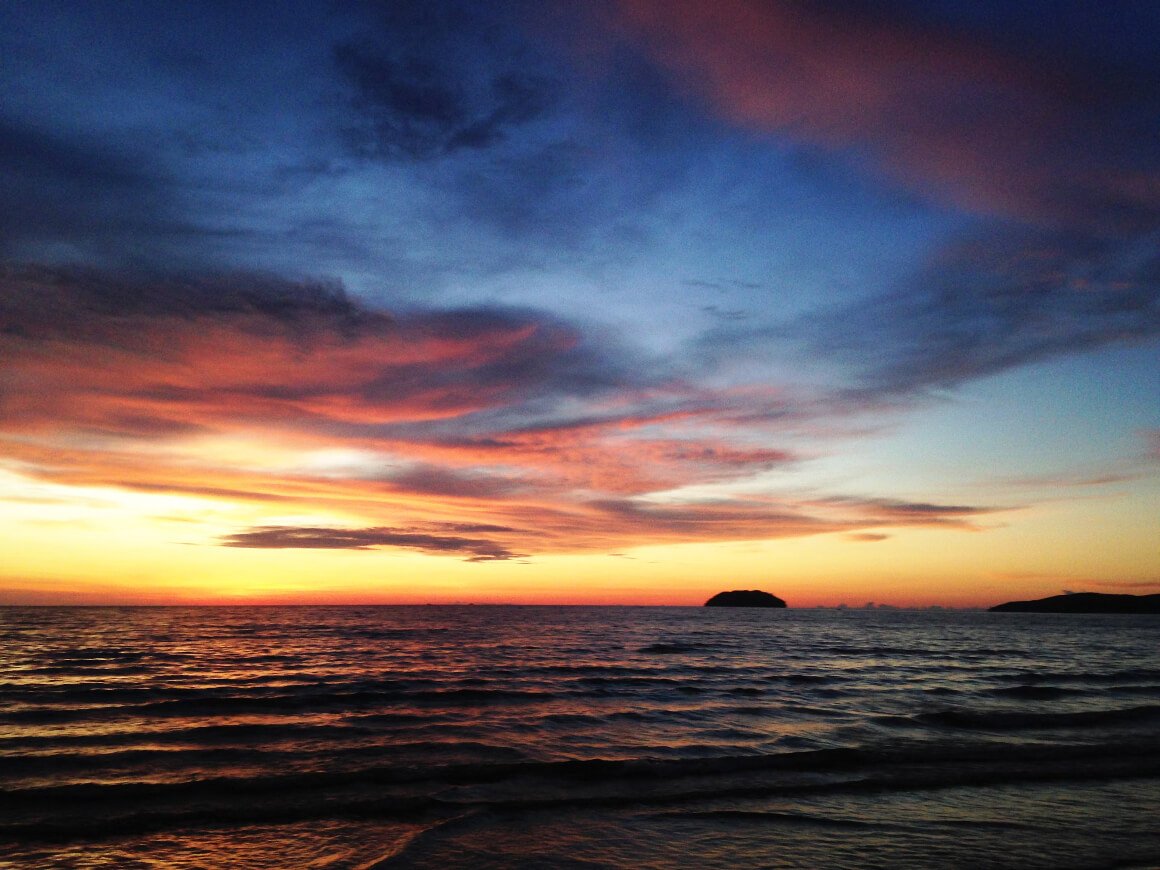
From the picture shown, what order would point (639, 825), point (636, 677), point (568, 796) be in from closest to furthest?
point (639, 825), point (568, 796), point (636, 677)

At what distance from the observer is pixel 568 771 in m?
16.9

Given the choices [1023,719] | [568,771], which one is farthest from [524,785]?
[1023,719]

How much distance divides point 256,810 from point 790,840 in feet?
36.8

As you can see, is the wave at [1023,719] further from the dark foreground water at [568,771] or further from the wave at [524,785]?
the wave at [524,785]

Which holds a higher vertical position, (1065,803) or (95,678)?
(1065,803)

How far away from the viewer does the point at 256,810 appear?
45.3 feet

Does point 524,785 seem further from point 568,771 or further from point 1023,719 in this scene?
point 1023,719

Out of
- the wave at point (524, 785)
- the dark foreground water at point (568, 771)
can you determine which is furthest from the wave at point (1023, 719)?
the wave at point (524, 785)

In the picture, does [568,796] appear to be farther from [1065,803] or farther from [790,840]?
[1065,803]

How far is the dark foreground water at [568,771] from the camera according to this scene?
1134cm

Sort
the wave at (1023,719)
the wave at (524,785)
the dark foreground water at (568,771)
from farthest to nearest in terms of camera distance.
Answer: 1. the wave at (1023,719)
2. the wave at (524,785)
3. the dark foreground water at (568,771)

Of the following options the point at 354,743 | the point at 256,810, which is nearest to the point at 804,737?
the point at 354,743

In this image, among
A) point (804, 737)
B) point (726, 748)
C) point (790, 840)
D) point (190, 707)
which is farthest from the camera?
point (190, 707)

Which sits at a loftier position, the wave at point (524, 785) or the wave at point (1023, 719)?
the wave at point (524, 785)
